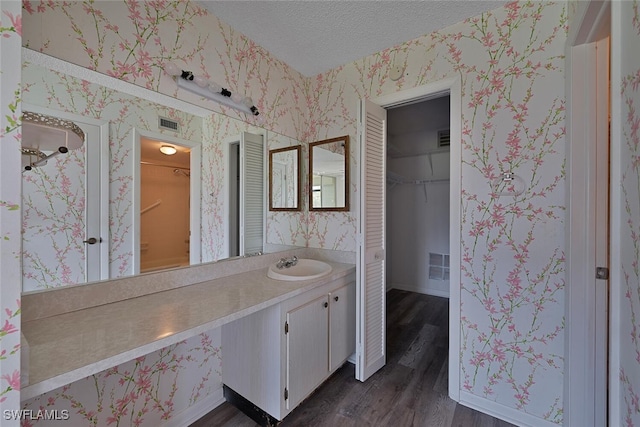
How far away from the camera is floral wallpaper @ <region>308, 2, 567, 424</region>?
4.50 ft

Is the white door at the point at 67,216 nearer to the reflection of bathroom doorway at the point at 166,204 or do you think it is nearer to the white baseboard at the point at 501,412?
the reflection of bathroom doorway at the point at 166,204

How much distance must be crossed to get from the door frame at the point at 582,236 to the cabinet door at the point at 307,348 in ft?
4.32

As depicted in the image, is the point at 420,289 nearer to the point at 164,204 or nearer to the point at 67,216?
the point at 164,204

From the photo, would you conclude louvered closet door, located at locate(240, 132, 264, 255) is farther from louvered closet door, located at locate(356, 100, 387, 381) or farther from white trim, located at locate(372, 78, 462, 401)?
white trim, located at locate(372, 78, 462, 401)

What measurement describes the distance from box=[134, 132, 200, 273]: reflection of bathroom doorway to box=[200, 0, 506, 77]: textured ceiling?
35.5 inches

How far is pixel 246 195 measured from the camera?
191 cm

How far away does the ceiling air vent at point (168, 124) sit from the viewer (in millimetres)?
1369

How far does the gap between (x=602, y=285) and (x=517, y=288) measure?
0.34 m

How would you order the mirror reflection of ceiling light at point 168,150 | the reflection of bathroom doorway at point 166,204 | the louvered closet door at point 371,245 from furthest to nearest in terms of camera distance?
the louvered closet door at point 371,245, the mirror reflection of ceiling light at point 168,150, the reflection of bathroom doorway at point 166,204

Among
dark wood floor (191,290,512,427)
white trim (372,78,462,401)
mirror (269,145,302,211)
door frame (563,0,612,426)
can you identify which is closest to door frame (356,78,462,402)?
white trim (372,78,462,401)

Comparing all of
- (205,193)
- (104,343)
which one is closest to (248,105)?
(205,193)

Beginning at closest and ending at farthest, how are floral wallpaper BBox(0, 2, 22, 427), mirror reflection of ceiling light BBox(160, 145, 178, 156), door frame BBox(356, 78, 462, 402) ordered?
floral wallpaper BBox(0, 2, 22, 427) < mirror reflection of ceiling light BBox(160, 145, 178, 156) < door frame BBox(356, 78, 462, 402)

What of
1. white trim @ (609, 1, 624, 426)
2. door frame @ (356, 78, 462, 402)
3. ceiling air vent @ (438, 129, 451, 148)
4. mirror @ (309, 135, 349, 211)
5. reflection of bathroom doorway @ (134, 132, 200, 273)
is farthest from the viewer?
ceiling air vent @ (438, 129, 451, 148)

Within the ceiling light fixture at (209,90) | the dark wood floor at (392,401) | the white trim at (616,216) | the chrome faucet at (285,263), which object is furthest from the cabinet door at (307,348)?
the ceiling light fixture at (209,90)
